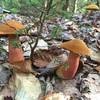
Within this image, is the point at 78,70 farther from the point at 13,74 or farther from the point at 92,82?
the point at 13,74

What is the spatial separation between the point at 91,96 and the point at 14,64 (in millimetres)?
826

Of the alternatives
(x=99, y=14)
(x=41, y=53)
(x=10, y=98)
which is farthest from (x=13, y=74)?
(x=99, y=14)

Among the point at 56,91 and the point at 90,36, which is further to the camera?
the point at 90,36

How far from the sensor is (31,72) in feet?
9.71

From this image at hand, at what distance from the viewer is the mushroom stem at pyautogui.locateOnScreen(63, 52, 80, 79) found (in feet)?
9.53

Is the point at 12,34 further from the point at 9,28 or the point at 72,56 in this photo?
the point at 72,56

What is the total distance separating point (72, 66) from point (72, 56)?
0.10 m

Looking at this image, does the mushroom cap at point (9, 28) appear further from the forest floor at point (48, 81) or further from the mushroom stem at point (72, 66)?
the mushroom stem at point (72, 66)

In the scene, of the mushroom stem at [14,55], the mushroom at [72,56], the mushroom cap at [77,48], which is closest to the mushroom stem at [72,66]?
the mushroom at [72,56]

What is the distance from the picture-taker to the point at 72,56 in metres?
2.91

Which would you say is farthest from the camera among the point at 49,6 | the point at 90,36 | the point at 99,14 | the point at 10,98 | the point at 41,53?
the point at 99,14

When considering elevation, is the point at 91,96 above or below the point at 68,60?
below

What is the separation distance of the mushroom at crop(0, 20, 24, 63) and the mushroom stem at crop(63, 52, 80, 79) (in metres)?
0.51

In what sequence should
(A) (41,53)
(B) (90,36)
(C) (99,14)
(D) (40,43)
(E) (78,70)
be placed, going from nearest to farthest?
(E) (78,70)
(A) (41,53)
(D) (40,43)
(B) (90,36)
(C) (99,14)
